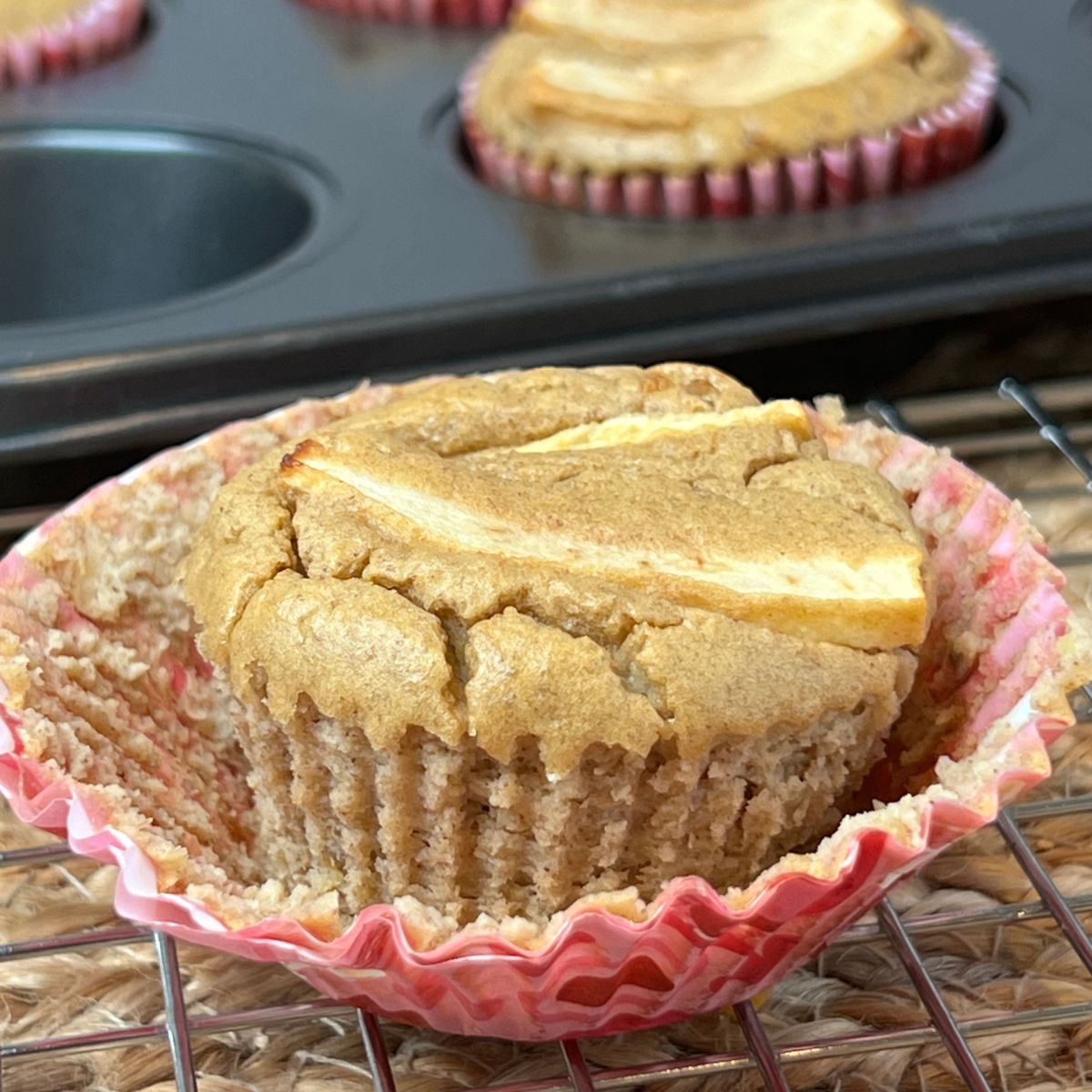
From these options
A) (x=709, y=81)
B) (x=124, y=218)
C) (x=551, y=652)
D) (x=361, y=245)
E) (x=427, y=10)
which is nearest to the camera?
(x=551, y=652)

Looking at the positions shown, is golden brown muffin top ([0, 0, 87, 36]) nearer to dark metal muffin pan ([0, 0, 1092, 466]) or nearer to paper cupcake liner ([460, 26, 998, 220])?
dark metal muffin pan ([0, 0, 1092, 466])

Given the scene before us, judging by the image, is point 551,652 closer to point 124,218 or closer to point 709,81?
point 709,81

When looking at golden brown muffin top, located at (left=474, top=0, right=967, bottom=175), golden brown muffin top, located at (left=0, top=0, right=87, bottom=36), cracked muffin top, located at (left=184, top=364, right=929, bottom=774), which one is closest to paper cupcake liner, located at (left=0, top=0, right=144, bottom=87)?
golden brown muffin top, located at (left=0, top=0, right=87, bottom=36)

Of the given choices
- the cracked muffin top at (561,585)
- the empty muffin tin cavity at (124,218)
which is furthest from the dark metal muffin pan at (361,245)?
the cracked muffin top at (561,585)

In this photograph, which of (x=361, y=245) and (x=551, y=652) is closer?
(x=551, y=652)

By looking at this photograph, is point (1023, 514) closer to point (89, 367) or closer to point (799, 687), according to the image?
point (799, 687)

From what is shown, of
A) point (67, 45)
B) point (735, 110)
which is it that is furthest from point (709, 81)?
point (67, 45)
